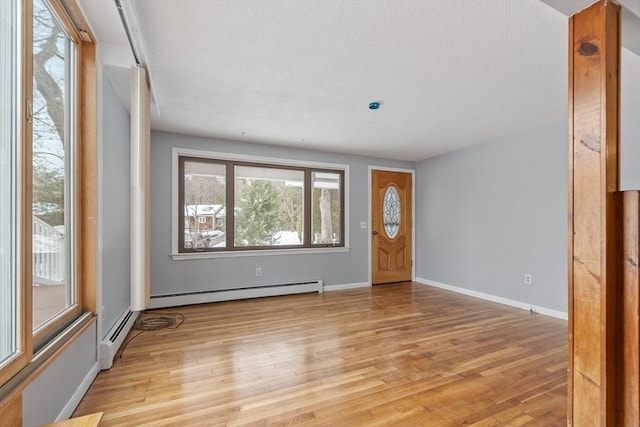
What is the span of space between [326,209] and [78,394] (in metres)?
3.77

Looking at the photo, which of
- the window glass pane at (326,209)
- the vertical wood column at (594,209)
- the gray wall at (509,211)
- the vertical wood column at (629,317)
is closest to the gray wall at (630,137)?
the gray wall at (509,211)

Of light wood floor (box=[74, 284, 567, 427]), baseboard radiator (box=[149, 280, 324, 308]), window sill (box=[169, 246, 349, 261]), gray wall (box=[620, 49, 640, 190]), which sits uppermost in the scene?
gray wall (box=[620, 49, 640, 190])

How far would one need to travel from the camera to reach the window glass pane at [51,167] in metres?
1.46

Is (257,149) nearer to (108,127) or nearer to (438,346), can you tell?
(108,127)

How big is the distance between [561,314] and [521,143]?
212 cm

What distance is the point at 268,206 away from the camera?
15.0 ft

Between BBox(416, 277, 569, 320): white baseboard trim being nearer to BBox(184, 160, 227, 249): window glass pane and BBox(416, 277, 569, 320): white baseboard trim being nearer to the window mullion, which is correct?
the window mullion

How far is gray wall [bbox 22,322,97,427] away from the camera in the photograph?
4.28 feet

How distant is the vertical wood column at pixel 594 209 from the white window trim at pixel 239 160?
367 centimetres

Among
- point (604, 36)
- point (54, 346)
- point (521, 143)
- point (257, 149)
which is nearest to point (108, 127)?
point (54, 346)

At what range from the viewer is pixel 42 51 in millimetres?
1500

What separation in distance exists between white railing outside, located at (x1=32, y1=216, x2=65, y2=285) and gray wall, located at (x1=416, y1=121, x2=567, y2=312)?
458cm

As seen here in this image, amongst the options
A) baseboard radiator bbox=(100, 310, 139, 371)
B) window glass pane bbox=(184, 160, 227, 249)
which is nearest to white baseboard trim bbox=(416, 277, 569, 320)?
window glass pane bbox=(184, 160, 227, 249)

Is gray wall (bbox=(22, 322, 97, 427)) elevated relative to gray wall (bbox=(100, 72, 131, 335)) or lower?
lower
